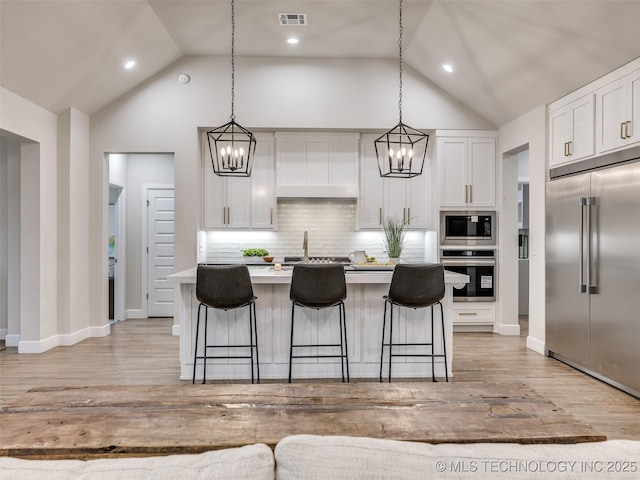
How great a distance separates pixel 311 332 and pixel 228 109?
3321mm

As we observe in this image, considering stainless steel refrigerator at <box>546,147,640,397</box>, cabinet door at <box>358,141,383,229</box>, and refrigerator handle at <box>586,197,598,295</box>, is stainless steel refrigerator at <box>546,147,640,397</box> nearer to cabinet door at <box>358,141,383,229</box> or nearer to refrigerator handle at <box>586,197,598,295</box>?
refrigerator handle at <box>586,197,598,295</box>

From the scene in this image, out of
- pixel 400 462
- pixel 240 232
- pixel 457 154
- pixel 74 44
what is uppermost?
pixel 74 44

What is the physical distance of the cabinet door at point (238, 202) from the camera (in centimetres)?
569

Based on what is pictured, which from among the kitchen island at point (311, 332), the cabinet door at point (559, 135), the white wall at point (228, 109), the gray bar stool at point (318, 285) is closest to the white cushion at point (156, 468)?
the gray bar stool at point (318, 285)

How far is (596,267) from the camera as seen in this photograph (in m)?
Answer: 3.66

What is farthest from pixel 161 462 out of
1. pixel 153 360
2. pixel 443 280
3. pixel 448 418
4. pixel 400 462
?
pixel 153 360

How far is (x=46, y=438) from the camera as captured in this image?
3.47ft

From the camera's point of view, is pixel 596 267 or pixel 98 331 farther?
pixel 98 331

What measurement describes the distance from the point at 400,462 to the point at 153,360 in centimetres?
412

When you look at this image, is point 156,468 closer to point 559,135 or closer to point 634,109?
point 634,109

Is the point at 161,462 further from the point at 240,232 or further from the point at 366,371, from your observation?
the point at 240,232

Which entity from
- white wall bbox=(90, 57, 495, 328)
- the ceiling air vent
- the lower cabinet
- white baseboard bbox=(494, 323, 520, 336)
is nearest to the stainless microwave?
the lower cabinet

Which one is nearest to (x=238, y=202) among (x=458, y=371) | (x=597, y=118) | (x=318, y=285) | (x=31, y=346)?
(x=318, y=285)

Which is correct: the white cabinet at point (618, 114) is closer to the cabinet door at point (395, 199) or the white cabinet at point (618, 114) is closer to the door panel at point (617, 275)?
the door panel at point (617, 275)
